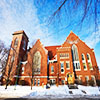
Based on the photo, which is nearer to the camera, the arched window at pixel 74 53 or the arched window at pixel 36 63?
the arched window at pixel 36 63

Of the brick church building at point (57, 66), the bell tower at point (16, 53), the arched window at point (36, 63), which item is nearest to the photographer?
the arched window at point (36, 63)

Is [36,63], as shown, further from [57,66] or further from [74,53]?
[74,53]

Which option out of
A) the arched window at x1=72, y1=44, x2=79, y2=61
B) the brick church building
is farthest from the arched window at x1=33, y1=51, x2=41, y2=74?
the arched window at x1=72, y1=44, x2=79, y2=61

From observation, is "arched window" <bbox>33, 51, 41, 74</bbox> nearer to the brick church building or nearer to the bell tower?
the brick church building

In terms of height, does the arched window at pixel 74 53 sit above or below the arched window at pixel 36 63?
above

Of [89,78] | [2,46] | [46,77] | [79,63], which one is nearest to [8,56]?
[2,46]

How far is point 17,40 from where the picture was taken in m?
24.6

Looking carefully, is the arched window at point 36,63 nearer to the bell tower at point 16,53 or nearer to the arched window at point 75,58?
the bell tower at point 16,53

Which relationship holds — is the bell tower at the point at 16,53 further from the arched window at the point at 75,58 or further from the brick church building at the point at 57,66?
the arched window at the point at 75,58

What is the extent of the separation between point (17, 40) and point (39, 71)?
14154 millimetres

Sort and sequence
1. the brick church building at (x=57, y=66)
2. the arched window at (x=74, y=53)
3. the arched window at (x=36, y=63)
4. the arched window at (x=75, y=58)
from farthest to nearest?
1. the arched window at (x=74, y=53)
2. the arched window at (x=75, y=58)
3. the brick church building at (x=57, y=66)
4. the arched window at (x=36, y=63)

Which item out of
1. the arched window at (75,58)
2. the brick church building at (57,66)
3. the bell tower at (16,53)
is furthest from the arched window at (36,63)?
the arched window at (75,58)

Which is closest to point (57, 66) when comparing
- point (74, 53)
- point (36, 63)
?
point (36, 63)

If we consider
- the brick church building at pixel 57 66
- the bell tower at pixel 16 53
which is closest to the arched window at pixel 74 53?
the brick church building at pixel 57 66
